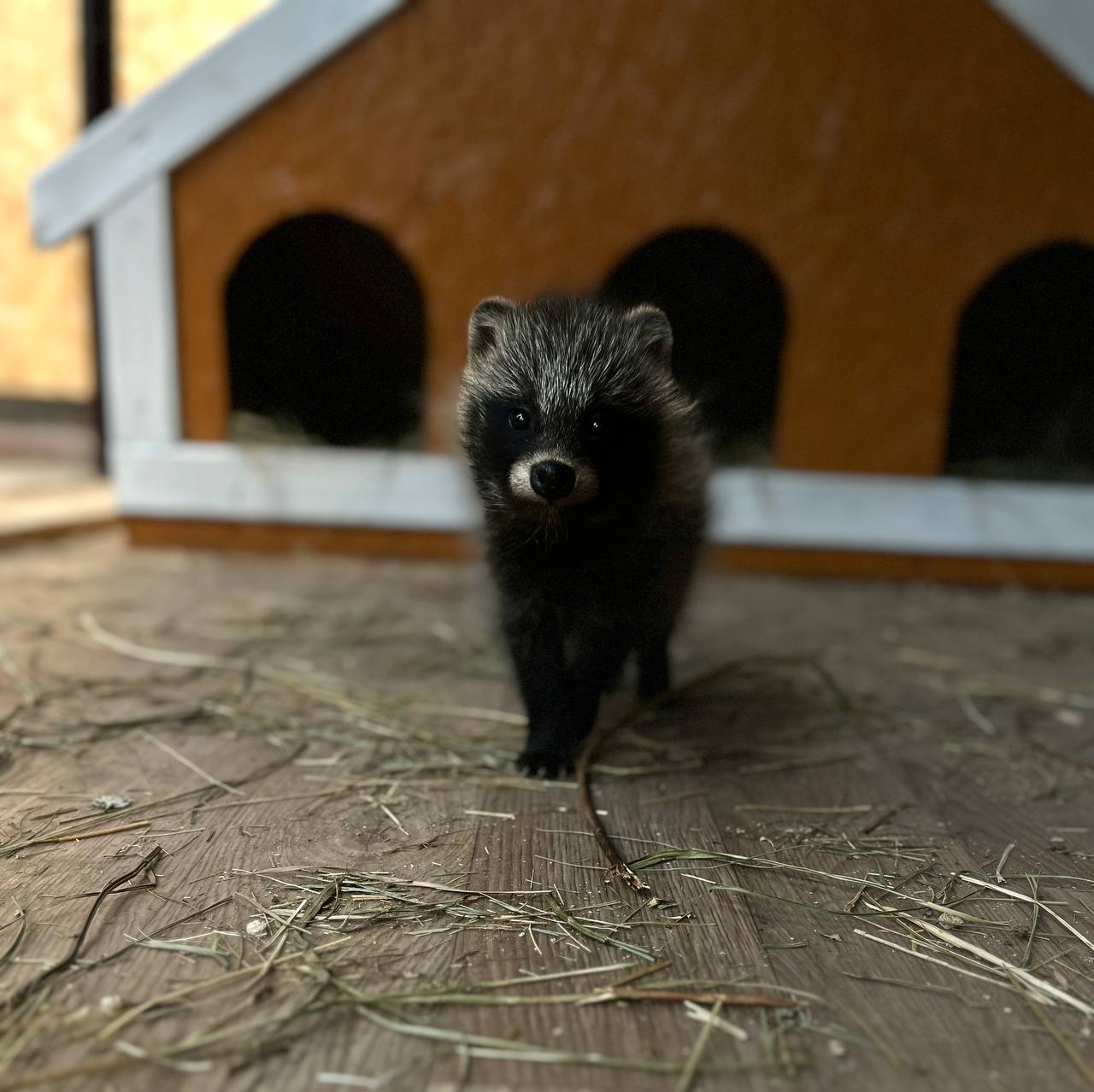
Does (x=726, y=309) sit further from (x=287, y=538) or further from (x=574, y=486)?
(x=574, y=486)

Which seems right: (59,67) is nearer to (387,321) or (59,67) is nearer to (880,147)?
(387,321)

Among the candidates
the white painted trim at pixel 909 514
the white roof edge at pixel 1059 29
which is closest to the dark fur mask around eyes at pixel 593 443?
the white painted trim at pixel 909 514

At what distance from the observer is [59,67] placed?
621cm

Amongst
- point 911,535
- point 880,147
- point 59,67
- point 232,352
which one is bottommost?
point 911,535

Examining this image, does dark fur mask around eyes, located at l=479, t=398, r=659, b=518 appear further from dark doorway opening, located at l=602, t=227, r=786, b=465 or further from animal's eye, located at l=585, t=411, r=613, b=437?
dark doorway opening, located at l=602, t=227, r=786, b=465

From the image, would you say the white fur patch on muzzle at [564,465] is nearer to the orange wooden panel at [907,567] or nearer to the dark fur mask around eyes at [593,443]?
the dark fur mask around eyes at [593,443]

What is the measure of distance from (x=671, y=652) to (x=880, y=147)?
104 inches

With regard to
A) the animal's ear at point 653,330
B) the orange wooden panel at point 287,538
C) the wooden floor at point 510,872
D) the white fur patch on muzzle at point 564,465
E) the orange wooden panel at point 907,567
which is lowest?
the wooden floor at point 510,872

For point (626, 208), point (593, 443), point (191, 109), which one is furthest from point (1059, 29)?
point (191, 109)

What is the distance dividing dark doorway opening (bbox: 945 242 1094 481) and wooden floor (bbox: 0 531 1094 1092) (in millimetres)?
1927

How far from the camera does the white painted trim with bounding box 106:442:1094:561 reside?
15.0 feet

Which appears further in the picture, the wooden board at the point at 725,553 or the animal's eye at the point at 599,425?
the wooden board at the point at 725,553

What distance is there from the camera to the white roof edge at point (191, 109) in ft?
13.9

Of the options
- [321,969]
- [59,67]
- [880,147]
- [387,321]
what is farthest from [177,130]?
[321,969]
